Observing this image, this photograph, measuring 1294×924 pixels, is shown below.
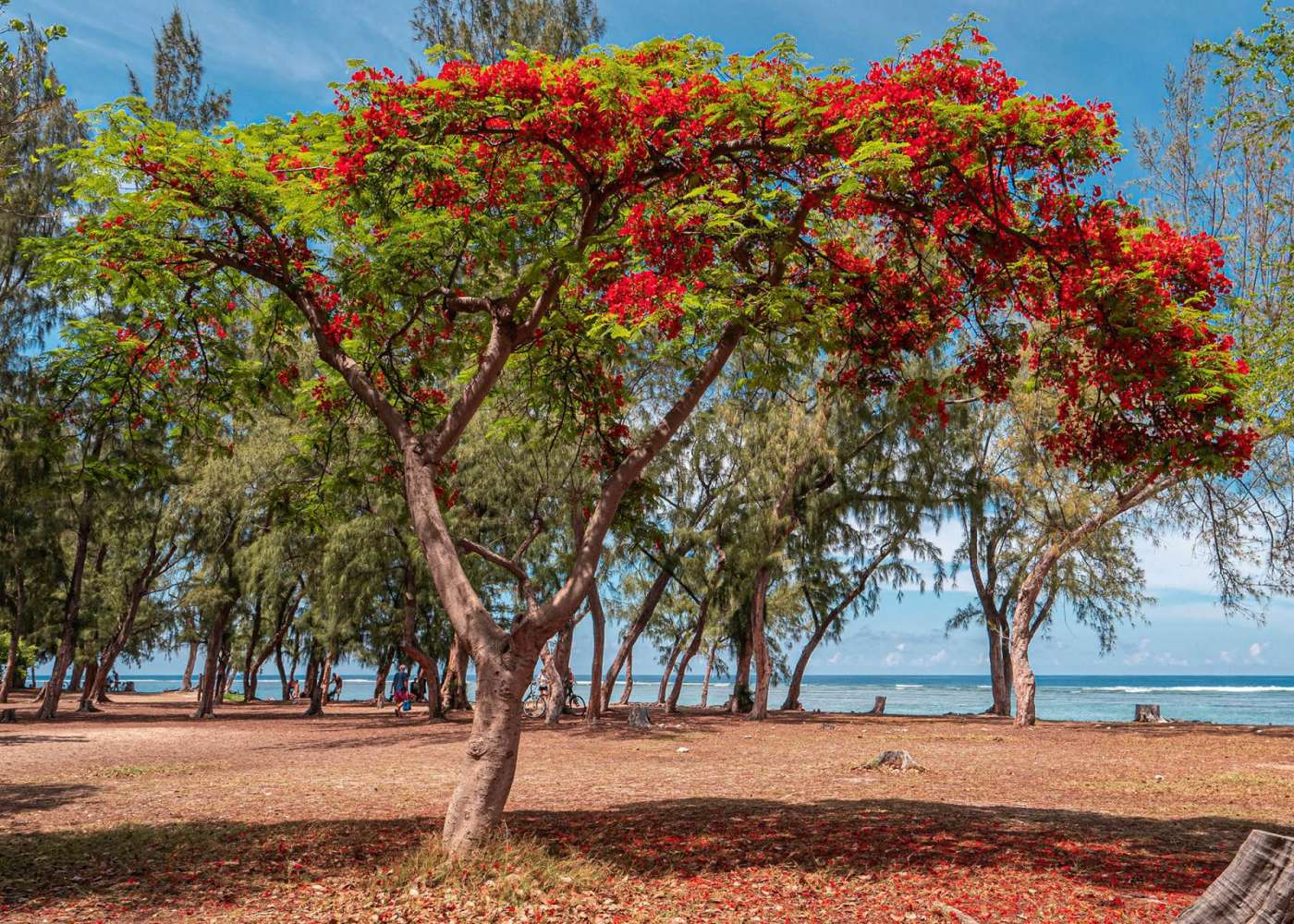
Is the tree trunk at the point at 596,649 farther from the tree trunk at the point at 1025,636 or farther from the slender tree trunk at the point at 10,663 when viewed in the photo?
the slender tree trunk at the point at 10,663

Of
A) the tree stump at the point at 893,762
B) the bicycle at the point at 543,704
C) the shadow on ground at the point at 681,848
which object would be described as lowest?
the bicycle at the point at 543,704

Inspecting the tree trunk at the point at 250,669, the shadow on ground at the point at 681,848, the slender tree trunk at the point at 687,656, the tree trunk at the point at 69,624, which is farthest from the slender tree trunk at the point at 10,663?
the shadow on ground at the point at 681,848

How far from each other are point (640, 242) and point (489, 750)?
13.9 ft

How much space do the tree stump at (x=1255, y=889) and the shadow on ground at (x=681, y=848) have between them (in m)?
2.63

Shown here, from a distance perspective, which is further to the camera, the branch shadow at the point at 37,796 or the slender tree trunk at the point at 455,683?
the slender tree trunk at the point at 455,683

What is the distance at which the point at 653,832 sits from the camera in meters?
8.29

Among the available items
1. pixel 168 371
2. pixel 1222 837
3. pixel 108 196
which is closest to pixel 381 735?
pixel 168 371

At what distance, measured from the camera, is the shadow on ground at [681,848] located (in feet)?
21.5

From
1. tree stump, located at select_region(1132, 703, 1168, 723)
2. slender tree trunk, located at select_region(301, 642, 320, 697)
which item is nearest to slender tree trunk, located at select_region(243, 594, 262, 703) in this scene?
slender tree trunk, located at select_region(301, 642, 320, 697)

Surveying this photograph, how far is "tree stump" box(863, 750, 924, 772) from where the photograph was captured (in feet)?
43.9

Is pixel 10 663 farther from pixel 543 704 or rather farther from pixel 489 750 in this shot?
pixel 489 750

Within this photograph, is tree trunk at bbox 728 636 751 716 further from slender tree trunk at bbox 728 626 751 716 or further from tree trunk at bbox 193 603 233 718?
tree trunk at bbox 193 603 233 718

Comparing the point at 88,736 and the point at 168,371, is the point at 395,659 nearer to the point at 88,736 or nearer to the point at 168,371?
the point at 88,736

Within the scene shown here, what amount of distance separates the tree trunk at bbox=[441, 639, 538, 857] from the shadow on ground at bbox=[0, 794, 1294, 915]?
Answer: 0.66 m
